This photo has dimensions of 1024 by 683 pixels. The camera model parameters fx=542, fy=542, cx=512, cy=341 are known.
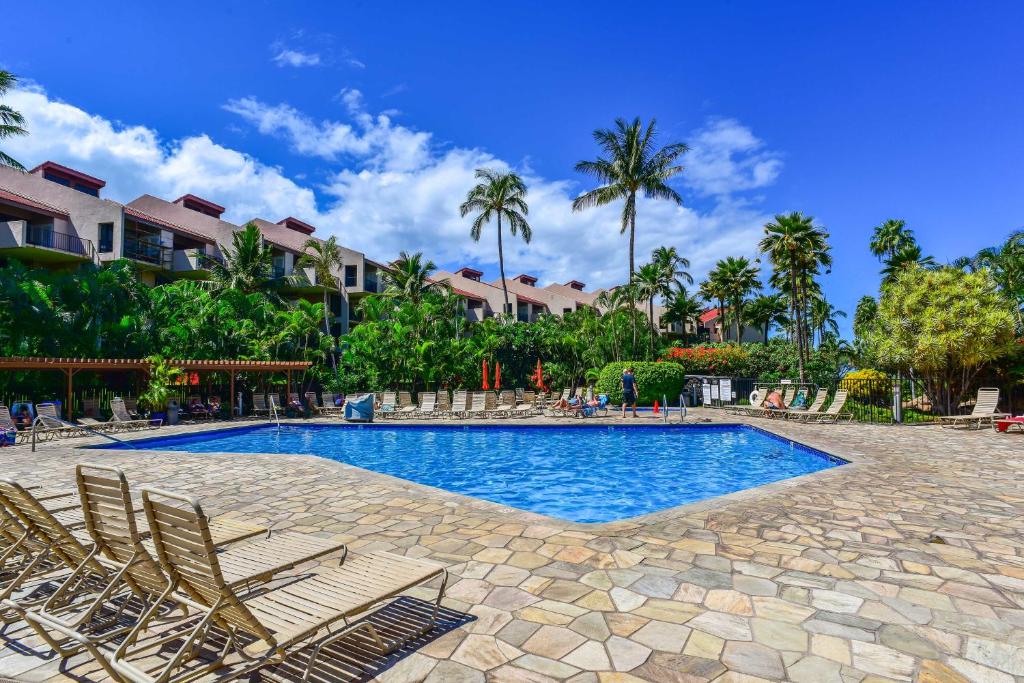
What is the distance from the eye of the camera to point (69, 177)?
32531mm

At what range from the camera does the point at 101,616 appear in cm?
344

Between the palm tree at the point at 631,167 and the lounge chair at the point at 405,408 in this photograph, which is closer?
the lounge chair at the point at 405,408

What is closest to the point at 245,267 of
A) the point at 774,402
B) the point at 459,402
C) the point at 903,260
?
the point at 459,402

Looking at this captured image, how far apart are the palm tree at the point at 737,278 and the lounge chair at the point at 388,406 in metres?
34.0

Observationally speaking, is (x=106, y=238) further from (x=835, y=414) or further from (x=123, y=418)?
(x=835, y=414)

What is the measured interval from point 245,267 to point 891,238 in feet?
138

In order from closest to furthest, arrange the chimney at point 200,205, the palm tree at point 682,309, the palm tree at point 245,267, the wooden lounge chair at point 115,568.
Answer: the wooden lounge chair at point 115,568
the palm tree at point 245,267
the chimney at point 200,205
the palm tree at point 682,309

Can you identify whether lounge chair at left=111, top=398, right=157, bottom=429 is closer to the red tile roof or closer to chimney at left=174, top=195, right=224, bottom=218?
the red tile roof

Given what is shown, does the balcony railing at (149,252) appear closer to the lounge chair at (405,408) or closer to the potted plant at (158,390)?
the potted plant at (158,390)

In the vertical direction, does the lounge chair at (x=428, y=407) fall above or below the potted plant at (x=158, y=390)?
below

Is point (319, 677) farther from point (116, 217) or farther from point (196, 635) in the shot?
point (116, 217)

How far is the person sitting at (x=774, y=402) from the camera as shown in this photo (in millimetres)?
18877

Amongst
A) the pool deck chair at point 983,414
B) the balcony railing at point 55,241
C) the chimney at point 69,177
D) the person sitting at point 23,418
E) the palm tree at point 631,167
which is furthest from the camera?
the chimney at point 69,177

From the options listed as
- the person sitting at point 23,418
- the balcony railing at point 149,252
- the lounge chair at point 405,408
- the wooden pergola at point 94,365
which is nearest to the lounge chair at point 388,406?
the lounge chair at point 405,408
